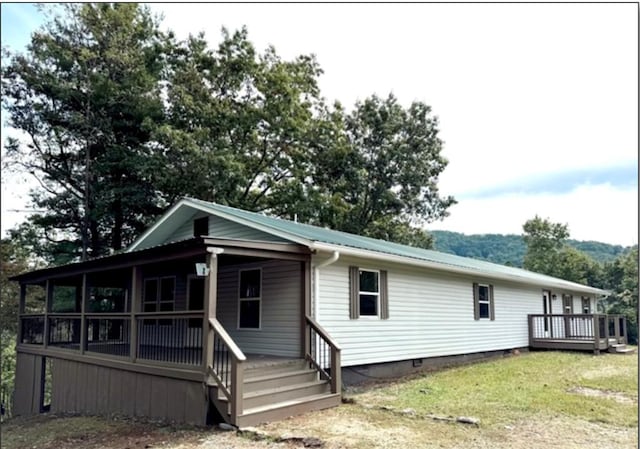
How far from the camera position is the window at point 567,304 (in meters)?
20.2

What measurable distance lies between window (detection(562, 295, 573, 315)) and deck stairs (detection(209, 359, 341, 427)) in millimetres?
15243

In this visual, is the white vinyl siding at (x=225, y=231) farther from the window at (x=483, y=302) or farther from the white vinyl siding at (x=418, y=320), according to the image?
the window at (x=483, y=302)

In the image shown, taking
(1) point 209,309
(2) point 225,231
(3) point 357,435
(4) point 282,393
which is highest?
(2) point 225,231

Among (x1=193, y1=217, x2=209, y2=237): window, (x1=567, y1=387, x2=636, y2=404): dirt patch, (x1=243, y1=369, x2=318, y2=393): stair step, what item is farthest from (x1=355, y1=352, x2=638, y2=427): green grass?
(x1=193, y1=217, x2=209, y2=237): window

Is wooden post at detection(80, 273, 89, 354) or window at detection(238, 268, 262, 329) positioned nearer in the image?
window at detection(238, 268, 262, 329)

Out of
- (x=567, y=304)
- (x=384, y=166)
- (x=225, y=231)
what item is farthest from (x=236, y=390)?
(x=384, y=166)

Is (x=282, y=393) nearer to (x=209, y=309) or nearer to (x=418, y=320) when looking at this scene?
(x=209, y=309)

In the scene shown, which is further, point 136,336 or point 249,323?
point 249,323

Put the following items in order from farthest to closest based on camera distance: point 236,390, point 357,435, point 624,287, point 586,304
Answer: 1. point 624,287
2. point 586,304
3. point 236,390
4. point 357,435

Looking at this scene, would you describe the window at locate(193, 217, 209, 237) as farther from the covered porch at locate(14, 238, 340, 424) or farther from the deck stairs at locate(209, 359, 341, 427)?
the deck stairs at locate(209, 359, 341, 427)

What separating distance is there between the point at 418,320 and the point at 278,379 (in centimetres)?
481

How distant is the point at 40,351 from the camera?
1222cm

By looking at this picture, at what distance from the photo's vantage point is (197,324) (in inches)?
442

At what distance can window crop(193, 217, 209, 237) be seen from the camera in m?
11.9
